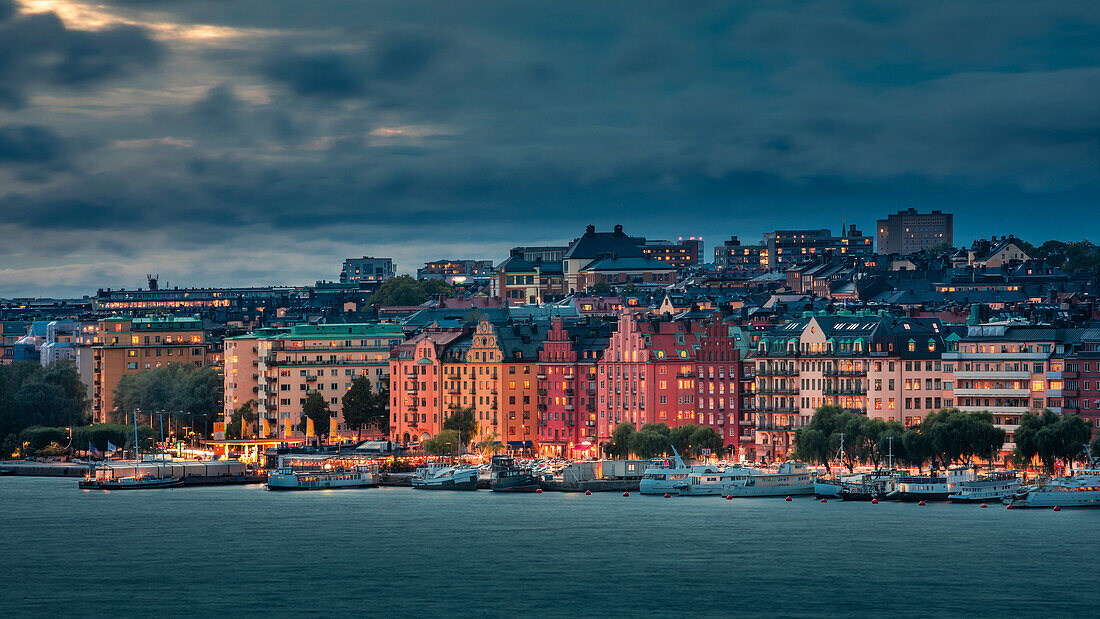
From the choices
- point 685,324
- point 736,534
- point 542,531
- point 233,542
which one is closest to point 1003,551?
point 736,534

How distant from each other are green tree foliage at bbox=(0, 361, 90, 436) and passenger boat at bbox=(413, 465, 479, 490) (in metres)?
42.8

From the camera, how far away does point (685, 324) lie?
480 feet

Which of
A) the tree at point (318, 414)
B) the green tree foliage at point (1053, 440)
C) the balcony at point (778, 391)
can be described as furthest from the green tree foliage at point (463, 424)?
the green tree foliage at point (1053, 440)

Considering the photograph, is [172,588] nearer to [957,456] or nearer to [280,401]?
[957,456]

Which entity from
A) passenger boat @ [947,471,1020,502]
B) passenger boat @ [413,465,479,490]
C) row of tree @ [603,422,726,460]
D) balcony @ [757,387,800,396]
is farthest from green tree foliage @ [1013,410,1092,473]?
passenger boat @ [413,465,479,490]

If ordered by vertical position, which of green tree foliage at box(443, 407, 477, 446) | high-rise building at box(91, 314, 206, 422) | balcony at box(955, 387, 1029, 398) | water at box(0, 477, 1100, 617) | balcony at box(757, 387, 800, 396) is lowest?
water at box(0, 477, 1100, 617)

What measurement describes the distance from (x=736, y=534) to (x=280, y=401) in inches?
2717

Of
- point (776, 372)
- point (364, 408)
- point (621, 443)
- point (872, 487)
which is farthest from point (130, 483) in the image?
point (872, 487)

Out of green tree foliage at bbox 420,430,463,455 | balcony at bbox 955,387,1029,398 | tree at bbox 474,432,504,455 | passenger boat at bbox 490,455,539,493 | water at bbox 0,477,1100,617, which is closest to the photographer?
water at bbox 0,477,1100,617

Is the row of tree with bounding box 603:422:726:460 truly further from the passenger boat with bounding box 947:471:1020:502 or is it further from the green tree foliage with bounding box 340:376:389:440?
the green tree foliage with bounding box 340:376:389:440

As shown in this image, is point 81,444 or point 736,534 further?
point 81,444

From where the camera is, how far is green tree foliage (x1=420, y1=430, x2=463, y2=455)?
5748 inches

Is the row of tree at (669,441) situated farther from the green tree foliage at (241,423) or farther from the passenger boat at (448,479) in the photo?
the green tree foliage at (241,423)

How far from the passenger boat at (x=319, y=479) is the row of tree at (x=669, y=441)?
16487 mm
